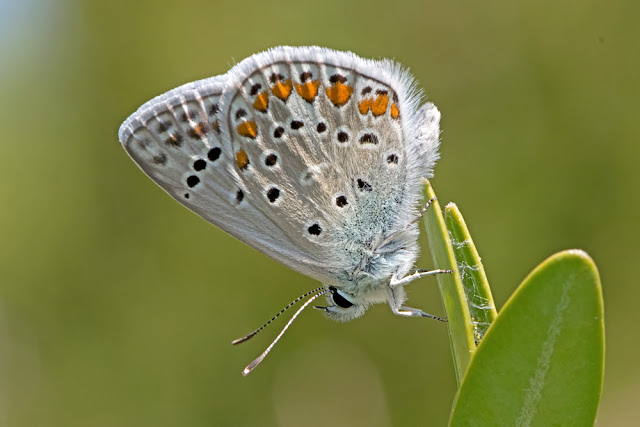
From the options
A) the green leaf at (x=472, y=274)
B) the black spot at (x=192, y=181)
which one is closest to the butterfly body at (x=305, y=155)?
the black spot at (x=192, y=181)

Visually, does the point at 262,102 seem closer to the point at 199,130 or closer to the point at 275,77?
Answer: the point at 275,77

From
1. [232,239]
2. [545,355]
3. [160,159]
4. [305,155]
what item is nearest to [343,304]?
[305,155]

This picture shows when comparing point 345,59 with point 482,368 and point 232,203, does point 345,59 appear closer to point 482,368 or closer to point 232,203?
point 232,203

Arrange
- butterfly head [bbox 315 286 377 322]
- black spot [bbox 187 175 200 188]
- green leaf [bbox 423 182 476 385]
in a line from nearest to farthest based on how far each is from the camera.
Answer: green leaf [bbox 423 182 476 385], black spot [bbox 187 175 200 188], butterfly head [bbox 315 286 377 322]

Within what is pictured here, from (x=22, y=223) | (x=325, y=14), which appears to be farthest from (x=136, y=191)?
(x=325, y=14)

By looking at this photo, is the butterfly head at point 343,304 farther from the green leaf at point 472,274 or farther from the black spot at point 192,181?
the green leaf at point 472,274

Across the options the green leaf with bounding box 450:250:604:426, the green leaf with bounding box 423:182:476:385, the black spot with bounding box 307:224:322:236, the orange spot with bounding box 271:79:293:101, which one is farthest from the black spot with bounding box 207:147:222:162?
the green leaf with bounding box 450:250:604:426

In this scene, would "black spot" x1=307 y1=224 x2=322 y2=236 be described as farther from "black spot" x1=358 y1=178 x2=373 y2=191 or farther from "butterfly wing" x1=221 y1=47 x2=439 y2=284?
"black spot" x1=358 y1=178 x2=373 y2=191
